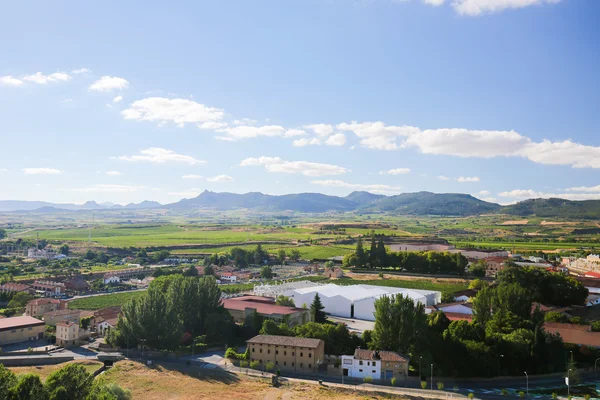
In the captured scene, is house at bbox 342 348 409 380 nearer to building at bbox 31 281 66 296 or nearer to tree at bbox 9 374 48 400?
tree at bbox 9 374 48 400

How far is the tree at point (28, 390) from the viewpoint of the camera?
2052 centimetres

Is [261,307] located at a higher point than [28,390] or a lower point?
lower

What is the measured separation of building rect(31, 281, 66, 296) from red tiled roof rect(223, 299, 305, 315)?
27.2m

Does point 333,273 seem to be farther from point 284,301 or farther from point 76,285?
point 76,285

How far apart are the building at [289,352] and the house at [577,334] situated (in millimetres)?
18276

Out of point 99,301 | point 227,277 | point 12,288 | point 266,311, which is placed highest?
point 266,311

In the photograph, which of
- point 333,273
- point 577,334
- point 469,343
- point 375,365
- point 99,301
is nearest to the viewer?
point 375,365

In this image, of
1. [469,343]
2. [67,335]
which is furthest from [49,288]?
[469,343]

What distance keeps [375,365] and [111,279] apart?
52.3 metres

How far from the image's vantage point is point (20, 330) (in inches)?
1468

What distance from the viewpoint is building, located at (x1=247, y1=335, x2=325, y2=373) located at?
31.0 meters

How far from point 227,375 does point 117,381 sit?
6.50 m

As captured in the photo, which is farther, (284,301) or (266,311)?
(284,301)

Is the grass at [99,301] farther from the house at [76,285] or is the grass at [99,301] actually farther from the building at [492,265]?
the building at [492,265]
